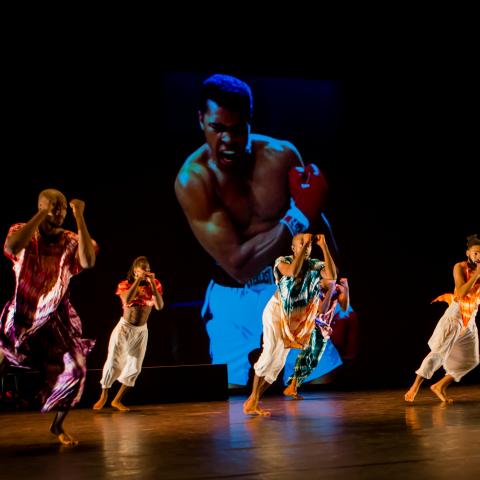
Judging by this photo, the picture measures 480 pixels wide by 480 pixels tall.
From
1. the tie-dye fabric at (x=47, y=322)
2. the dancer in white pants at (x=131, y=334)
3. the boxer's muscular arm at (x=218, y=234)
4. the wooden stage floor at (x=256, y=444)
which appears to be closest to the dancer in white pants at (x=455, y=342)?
the wooden stage floor at (x=256, y=444)

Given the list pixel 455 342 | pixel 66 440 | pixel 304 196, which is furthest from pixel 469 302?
pixel 66 440

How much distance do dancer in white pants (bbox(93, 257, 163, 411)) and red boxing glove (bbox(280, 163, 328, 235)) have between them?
230 centimetres

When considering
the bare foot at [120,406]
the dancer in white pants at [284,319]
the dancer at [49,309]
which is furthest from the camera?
the bare foot at [120,406]

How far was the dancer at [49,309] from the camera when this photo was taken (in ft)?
14.4

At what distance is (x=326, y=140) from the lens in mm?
9758

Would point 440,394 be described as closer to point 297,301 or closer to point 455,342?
point 455,342

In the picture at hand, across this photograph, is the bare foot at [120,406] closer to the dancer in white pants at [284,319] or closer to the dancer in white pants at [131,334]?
the dancer in white pants at [131,334]

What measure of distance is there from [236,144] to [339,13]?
1.84m

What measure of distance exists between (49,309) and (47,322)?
0.25 feet

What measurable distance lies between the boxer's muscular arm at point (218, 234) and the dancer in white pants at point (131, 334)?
5.20 feet

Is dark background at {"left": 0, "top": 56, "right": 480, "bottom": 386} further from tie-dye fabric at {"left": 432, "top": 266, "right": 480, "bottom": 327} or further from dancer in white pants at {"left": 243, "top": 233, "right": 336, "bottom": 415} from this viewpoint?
dancer in white pants at {"left": 243, "top": 233, "right": 336, "bottom": 415}

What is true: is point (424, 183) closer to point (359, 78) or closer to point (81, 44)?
point (359, 78)

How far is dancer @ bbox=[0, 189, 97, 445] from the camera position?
14.4ft

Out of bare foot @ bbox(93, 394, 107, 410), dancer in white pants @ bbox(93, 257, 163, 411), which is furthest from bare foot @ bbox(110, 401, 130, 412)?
bare foot @ bbox(93, 394, 107, 410)
